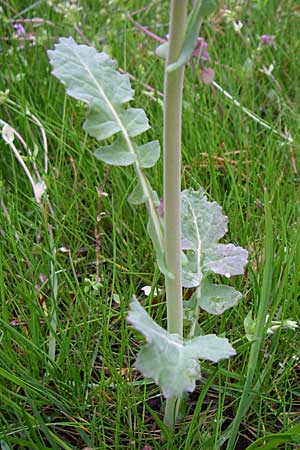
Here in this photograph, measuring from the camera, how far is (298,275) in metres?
0.87

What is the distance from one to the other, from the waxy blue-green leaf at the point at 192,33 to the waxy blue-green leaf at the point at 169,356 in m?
0.23

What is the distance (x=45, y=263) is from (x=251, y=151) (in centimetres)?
49

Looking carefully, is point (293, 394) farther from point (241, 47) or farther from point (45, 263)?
point (241, 47)

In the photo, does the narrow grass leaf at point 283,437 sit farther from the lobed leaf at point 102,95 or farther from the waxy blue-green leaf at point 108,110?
the lobed leaf at point 102,95

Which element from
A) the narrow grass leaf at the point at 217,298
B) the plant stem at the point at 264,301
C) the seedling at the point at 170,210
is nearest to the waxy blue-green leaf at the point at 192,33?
the seedling at the point at 170,210

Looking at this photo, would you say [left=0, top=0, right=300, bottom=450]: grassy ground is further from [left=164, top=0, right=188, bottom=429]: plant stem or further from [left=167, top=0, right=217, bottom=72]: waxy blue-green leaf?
[left=167, top=0, right=217, bottom=72]: waxy blue-green leaf

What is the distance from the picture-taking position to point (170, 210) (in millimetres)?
678

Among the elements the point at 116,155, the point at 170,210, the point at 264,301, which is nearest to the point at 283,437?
the point at 264,301

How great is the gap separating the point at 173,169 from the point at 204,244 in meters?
0.25

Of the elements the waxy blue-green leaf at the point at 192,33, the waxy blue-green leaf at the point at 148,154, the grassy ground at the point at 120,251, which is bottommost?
the grassy ground at the point at 120,251

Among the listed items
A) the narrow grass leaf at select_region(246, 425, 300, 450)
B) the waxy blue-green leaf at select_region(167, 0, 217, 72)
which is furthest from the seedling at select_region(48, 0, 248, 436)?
the narrow grass leaf at select_region(246, 425, 300, 450)

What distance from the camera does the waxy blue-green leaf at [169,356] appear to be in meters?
0.59

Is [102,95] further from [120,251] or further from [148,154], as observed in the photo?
[120,251]

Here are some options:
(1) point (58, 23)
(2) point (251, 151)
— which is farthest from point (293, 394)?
(1) point (58, 23)
